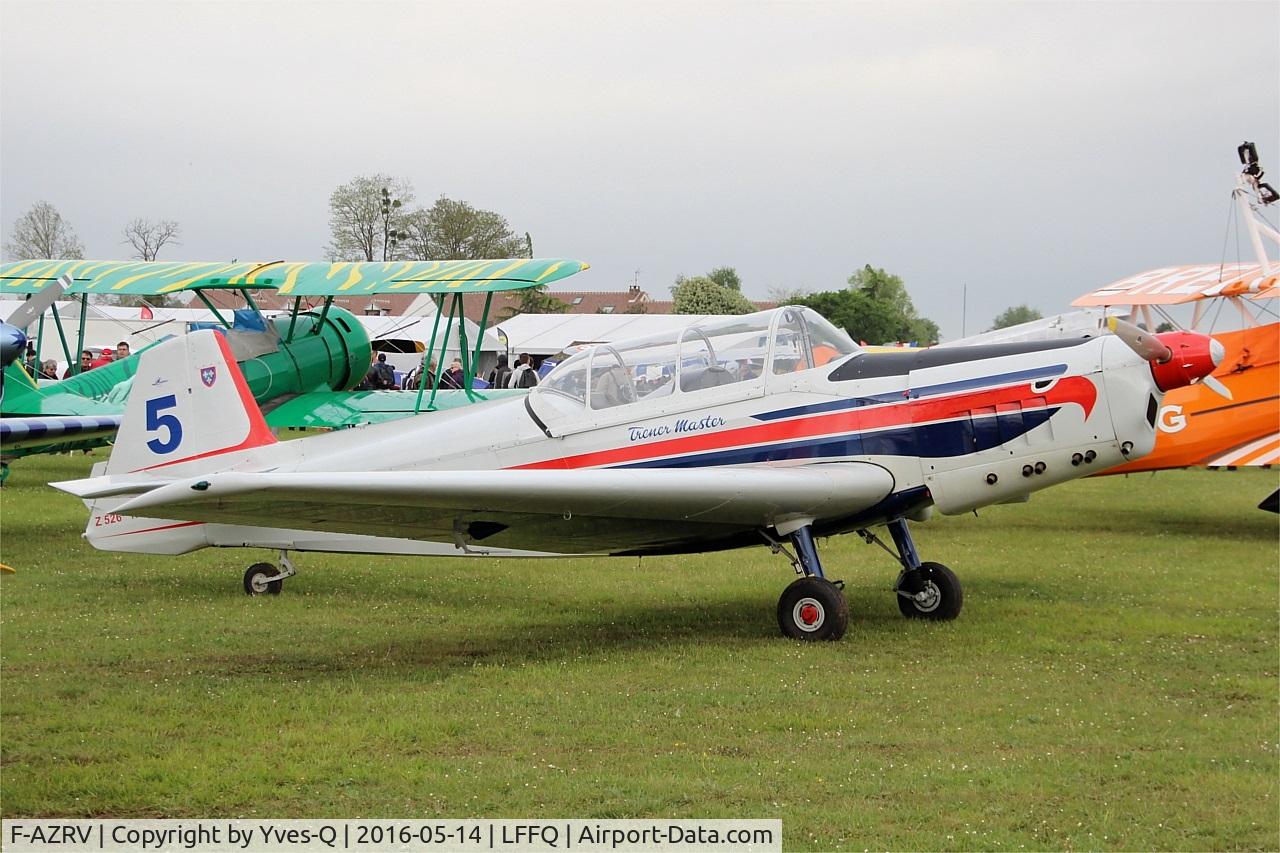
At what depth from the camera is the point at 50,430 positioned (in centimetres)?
1209

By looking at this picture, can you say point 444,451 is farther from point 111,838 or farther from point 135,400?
point 111,838

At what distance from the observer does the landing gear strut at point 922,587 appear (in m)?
9.03

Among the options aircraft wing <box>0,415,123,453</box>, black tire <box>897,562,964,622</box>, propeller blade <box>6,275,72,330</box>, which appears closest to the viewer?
propeller blade <box>6,275,72,330</box>

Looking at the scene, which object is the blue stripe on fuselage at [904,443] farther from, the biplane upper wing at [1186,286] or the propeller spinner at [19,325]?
the biplane upper wing at [1186,286]

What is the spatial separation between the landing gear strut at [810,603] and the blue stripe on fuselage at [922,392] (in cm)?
79

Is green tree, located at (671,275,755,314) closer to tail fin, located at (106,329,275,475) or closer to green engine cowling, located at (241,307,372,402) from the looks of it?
green engine cowling, located at (241,307,372,402)

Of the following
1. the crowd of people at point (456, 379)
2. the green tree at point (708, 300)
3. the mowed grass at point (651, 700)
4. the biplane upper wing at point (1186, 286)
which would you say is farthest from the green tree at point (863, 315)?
the mowed grass at point (651, 700)

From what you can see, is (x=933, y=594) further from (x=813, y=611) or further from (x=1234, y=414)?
(x=1234, y=414)

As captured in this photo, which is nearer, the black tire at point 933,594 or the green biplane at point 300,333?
the black tire at point 933,594

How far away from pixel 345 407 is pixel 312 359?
86 centimetres

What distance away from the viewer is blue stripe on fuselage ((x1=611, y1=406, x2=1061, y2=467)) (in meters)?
8.16

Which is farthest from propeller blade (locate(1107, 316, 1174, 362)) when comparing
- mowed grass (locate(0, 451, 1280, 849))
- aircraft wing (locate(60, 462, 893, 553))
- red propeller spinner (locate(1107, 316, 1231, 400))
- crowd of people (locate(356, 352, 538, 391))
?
crowd of people (locate(356, 352, 538, 391))

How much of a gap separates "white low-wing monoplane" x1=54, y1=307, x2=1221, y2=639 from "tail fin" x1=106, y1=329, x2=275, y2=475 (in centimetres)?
1

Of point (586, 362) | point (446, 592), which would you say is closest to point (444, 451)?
point (586, 362)
